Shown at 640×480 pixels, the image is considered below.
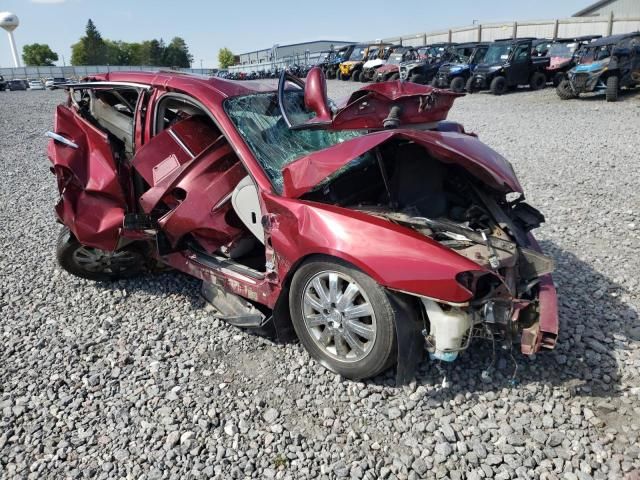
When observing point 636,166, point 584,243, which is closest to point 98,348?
point 584,243

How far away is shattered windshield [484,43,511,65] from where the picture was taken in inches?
727

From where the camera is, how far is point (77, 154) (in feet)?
12.3

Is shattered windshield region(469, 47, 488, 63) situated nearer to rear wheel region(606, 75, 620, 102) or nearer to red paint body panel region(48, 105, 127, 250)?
rear wheel region(606, 75, 620, 102)

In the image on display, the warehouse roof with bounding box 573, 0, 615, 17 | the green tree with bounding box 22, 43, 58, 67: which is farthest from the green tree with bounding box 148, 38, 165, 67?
the warehouse roof with bounding box 573, 0, 615, 17

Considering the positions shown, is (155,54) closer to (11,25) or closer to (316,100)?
(11,25)

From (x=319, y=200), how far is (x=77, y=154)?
81.6 inches

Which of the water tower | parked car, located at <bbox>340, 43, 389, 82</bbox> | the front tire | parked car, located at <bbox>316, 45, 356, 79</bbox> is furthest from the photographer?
the water tower

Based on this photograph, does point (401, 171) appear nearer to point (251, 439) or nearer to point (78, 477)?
point (251, 439)

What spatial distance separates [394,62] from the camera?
24.0 meters

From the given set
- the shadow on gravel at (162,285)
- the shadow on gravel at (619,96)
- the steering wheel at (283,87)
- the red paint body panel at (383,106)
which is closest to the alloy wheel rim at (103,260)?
the shadow on gravel at (162,285)

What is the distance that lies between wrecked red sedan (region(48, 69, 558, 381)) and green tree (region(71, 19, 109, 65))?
330 feet

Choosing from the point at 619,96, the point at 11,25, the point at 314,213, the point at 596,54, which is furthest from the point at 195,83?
the point at 11,25

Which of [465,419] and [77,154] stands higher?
[77,154]

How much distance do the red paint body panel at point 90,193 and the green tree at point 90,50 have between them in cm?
10039
